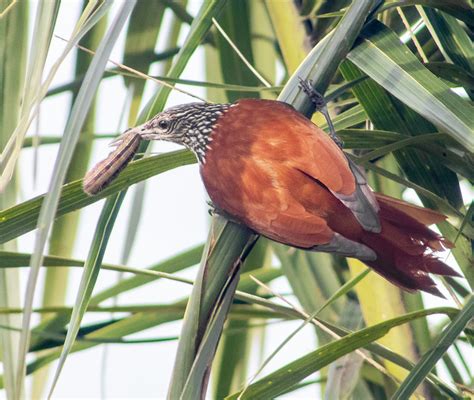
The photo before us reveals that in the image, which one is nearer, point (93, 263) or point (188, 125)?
point (93, 263)

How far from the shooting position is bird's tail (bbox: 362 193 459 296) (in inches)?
54.3

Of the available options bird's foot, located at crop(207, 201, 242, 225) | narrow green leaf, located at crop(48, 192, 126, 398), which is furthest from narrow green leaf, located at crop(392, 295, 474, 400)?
narrow green leaf, located at crop(48, 192, 126, 398)

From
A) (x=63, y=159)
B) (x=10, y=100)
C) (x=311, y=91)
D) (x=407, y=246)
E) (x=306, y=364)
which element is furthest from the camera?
(x=10, y=100)

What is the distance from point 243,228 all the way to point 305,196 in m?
0.16

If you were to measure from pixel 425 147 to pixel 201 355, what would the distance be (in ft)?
1.73

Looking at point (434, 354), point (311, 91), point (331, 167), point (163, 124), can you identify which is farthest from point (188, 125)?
point (434, 354)

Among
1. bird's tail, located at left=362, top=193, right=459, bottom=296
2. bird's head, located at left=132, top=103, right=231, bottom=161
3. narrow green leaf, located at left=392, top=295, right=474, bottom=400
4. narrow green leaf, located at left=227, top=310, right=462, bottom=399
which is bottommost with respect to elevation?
narrow green leaf, located at left=392, top=295, right=474, bottom=400

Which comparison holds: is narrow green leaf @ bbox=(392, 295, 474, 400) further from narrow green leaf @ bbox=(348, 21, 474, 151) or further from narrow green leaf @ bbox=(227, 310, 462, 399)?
narrow green leaf @ bbox=(348, 21, 474, 151)

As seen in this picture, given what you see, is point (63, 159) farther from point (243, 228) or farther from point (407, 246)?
point (407, 246)

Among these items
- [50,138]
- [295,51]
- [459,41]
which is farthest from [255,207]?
[50,138]

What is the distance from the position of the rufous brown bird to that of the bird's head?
2 centimetres

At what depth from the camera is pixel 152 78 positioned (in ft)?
4.56

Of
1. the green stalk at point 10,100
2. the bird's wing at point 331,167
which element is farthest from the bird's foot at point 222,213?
the green stalk at point 10,100

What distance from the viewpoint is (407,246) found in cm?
140
